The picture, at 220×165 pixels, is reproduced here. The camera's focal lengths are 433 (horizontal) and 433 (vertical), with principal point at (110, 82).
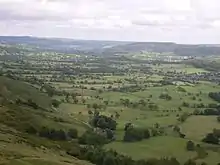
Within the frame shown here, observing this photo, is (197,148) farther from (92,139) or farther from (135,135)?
(92,139)

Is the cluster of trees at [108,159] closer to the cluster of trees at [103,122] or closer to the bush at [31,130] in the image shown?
the bush at [31,130]

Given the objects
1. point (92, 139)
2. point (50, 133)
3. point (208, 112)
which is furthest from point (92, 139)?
point (208, 112)

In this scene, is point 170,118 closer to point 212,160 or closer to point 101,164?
point 212,160

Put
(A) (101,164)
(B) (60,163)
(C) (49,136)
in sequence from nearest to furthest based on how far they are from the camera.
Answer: (B) (60,163)
(A) (101,164)
(C) (49,136)

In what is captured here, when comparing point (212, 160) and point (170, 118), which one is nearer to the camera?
point (212, 160)

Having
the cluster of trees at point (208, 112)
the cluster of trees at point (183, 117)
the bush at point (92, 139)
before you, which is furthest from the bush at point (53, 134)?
the cluster of trees at point (208, 112)

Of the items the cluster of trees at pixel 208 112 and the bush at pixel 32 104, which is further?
the cluster of trees at pixel 208 112

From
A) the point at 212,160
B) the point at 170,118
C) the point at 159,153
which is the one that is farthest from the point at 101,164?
the point at 170,118

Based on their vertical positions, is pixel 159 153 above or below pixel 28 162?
below

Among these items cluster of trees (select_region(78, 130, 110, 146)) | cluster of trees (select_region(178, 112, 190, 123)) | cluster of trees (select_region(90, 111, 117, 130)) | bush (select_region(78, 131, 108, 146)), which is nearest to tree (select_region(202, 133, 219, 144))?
cluster of trees (select_region(178, 112, 190, 123))

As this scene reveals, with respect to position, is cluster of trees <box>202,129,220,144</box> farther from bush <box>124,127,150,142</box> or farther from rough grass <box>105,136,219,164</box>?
bush <box>124,127,150,142</box>

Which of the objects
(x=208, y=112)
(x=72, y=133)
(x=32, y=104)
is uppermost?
(x=32, y=104)
